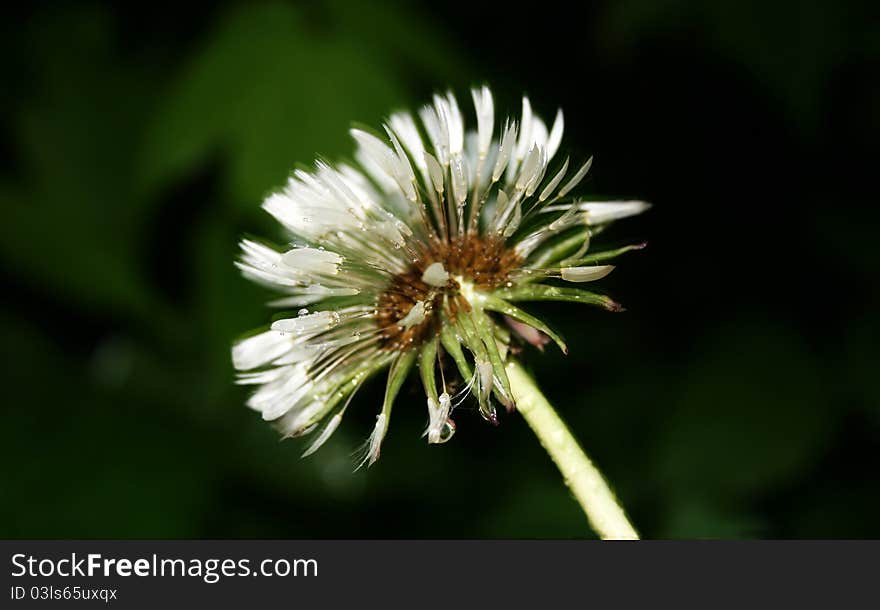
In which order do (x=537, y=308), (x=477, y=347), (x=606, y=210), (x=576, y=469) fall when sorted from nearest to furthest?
(x=576, y=469) < (x=477, y=347) < (x=606, y=210) < (x=537, y=308)

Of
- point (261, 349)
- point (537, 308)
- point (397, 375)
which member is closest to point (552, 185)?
point (397, 375)

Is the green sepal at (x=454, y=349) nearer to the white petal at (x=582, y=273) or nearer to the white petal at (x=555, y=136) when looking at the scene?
the white petal at (x=582, y=273)

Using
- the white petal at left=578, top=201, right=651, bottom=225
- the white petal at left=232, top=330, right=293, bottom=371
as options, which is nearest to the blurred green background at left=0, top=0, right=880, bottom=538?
the white petal at left=232, top=330, right=293, bottom=371

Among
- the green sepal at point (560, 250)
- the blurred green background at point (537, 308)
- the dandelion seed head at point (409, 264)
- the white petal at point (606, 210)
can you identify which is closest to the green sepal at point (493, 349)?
the dandelion seed head at point (409, 264)

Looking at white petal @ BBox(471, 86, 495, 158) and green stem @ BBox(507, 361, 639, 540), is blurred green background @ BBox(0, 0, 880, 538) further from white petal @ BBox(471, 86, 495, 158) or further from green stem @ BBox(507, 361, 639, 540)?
green stem @ BBox(507, 361, 639, 540)

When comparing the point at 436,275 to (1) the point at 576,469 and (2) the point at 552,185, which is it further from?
(1) the point at 576,469

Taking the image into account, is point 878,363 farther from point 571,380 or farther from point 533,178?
point 533,178

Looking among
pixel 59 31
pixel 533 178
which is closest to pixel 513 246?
pixel 533 178
